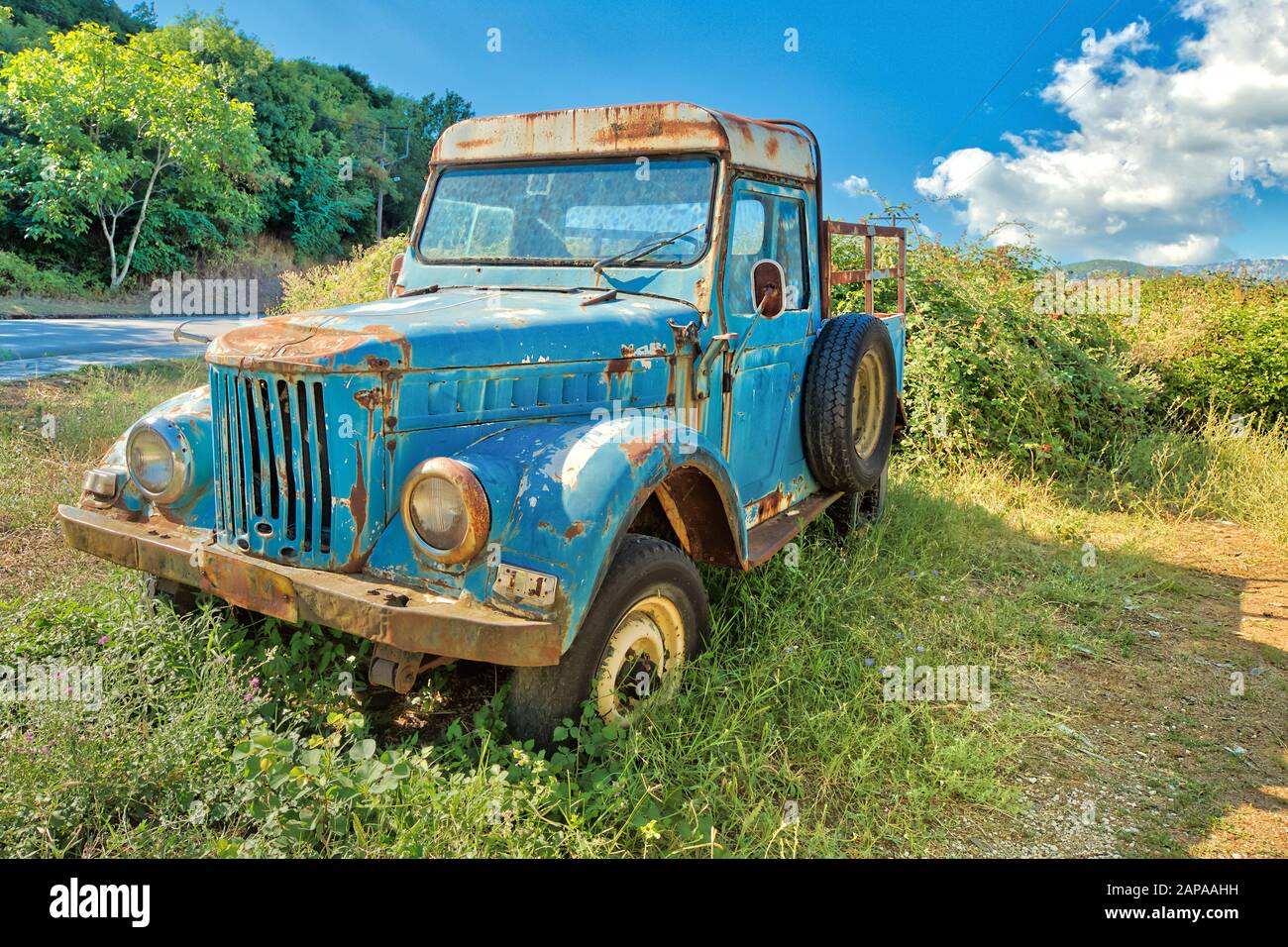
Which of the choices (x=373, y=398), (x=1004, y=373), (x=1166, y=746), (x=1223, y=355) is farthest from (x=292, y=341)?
(x=1223, y=355)

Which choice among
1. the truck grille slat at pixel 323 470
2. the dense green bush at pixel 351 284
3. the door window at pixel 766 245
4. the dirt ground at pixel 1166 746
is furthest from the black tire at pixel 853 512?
the dense green bush at pixel 351 284

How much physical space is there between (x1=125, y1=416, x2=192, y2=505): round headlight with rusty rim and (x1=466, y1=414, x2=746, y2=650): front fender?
3.66 ft

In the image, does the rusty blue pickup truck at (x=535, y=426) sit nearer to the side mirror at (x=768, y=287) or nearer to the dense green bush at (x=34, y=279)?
the side mirror at (x=768, y=287)

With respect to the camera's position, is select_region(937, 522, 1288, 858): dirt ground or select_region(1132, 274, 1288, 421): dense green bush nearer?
select_region(937, 522, 1288, 858): dirt ground

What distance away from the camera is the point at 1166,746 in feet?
11.7

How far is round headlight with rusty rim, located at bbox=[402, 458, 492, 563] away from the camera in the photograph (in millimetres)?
2502

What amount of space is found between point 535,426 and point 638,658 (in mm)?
844

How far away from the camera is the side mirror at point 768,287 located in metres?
3.62

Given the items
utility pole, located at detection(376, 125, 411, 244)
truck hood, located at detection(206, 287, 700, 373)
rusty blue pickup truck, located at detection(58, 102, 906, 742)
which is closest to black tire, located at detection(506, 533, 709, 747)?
rusty blue pickup truck, located at detection(58, 102, 906, 742)

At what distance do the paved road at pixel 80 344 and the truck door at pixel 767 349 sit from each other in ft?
17.2

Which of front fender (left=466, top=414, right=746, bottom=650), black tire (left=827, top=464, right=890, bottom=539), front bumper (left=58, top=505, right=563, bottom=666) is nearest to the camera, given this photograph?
front bumper (left=58, top=505, right=563, bottom=666)

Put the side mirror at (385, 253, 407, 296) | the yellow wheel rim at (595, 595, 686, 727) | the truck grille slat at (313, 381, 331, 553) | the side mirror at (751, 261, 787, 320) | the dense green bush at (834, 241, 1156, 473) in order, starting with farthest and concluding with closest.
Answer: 1. the dense green bush at (834, 241, 1156, 473)
2. the side mirror at (385, 253, 407, 296)
3. the side mirror at (751, 261, 787, 320)
4. the yellow wheel rim at (595, 595, 686, 727)
5. the truck grille slat at (313, 381, 331, 553)

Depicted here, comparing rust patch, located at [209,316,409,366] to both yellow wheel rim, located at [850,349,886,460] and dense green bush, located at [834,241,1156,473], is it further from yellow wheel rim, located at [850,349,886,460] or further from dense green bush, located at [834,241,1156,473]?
dense green bush, located at [834,241,1156,473]

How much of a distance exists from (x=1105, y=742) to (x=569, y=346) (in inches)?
102
